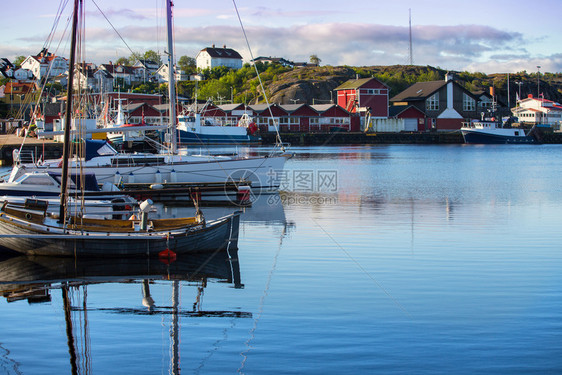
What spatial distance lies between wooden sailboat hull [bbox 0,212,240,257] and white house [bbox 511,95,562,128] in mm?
114186

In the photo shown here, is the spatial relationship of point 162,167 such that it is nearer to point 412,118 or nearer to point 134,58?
point 412,118

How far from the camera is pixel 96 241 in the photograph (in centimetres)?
1608

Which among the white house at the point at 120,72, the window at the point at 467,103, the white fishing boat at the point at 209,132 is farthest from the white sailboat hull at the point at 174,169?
the white house at the point at 120,72

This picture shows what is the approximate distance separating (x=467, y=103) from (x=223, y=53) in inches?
2938

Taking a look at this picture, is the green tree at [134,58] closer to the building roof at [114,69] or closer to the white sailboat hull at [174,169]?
the building roof at [114,69]

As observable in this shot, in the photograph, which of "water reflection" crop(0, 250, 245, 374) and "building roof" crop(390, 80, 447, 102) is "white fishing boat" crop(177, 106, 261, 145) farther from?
"water reflection" crop(0, 250, 245, 374)

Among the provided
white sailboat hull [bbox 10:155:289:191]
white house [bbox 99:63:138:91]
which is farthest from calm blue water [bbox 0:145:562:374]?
white house [bbox 99:63:138:91]

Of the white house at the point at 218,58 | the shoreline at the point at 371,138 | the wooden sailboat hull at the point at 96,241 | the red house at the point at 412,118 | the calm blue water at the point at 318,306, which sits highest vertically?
the white house at the point at 218,58

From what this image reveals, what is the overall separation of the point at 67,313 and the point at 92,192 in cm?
1152

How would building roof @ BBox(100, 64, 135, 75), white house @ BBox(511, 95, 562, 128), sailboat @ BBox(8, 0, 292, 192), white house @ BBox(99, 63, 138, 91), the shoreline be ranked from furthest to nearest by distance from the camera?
building roof @ BBox(100, 64, 135, 75) < white house @ BBox(99, 63, 138, 91) < white house @ BBox(511, 95, 562, 128) < the shoreline < sailboat @ BBox(8, 0, 292, 192)

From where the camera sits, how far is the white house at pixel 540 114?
393 feet

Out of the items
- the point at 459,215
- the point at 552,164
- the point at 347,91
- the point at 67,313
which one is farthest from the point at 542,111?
the point at 67,313

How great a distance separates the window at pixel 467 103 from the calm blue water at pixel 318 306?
91.0 m

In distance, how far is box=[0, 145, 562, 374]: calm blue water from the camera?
31.6 feet
